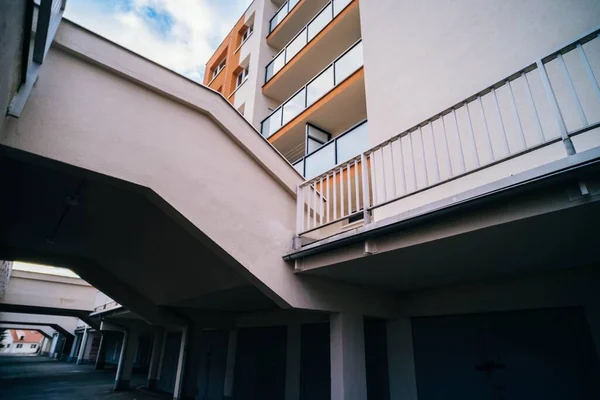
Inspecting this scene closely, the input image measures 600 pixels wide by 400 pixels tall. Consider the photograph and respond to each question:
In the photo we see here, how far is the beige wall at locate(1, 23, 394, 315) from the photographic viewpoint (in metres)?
3.08

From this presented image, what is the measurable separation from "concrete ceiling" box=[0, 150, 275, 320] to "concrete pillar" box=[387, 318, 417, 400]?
2.57 metres

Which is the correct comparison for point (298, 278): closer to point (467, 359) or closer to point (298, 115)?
point (467, 359)

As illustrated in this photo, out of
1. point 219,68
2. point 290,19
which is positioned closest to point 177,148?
point 290,19

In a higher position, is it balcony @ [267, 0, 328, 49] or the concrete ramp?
balcony @ [267, 0, 328, 49]

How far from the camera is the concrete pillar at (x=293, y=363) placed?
703 centimetres

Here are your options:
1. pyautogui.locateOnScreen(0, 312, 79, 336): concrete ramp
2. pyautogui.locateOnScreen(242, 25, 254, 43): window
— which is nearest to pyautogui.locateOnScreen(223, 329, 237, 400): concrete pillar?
pyautogui.locateOnScreen(242, 25, 254, 43): window

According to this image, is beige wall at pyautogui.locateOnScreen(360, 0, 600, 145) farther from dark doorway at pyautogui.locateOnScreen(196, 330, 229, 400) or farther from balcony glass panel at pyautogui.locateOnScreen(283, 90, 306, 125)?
dark doorway at pyautogui.locateOnScreen(196, 330, 229, 400)

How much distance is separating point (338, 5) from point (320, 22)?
0.77 meters

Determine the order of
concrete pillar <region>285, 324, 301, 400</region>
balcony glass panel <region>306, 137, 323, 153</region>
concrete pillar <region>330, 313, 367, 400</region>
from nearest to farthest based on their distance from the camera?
concrete pillar <region>330, 313, 367, 400</region> < concrete pillar <region>285, 324, 301, 400</region> < balcony glass panel <region>306, 137, 323, 153</region>

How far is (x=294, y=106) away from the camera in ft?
32.0

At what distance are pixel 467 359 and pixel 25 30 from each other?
5.87 meters

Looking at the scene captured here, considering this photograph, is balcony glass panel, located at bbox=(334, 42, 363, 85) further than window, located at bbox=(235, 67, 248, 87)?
No

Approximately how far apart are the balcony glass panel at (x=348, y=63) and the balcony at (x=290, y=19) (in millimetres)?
4406

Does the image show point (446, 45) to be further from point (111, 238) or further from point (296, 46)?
point (111, 238)
